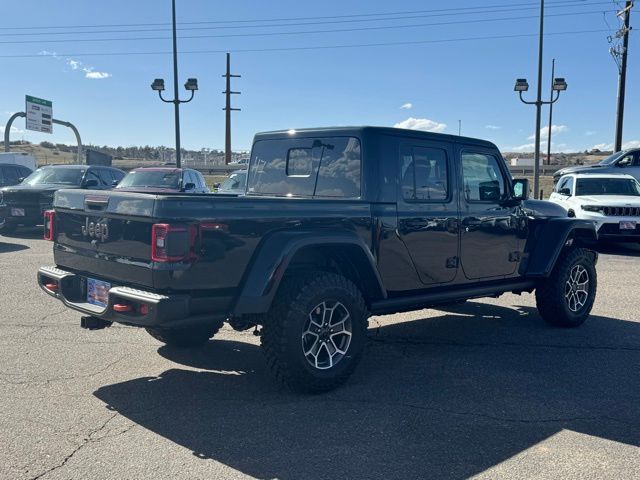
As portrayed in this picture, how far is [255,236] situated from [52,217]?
1.98m

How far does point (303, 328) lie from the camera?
430 cm

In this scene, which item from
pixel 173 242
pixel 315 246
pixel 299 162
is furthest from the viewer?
pixel 299 162

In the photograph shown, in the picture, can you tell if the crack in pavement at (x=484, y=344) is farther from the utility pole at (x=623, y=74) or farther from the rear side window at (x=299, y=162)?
the utility pole at (x=623, y=74)

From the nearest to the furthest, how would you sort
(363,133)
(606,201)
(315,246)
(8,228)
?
(315,246) < (363,133) < (606,201) < (8,228)

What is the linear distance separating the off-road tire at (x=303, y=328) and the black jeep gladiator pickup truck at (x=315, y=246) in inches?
0.4

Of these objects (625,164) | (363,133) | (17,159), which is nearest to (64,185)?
(17,159)

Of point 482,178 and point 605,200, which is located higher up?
point 482,178

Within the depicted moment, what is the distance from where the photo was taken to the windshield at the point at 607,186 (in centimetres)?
1370

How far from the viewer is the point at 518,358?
5.46 metres

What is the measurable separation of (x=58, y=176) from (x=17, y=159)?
23.4 ft

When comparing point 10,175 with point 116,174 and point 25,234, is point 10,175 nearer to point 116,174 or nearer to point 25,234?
point 25,234

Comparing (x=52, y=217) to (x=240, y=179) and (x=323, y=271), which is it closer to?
(x=323, y=271)

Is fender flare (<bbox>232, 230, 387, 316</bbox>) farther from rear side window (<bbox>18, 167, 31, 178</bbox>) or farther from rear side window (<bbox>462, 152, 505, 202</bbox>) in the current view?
rear side window (<bbox>18, 167, 31, 178</bbox>)

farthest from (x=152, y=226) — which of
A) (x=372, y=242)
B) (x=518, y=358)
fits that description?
(x=518, y=358)
